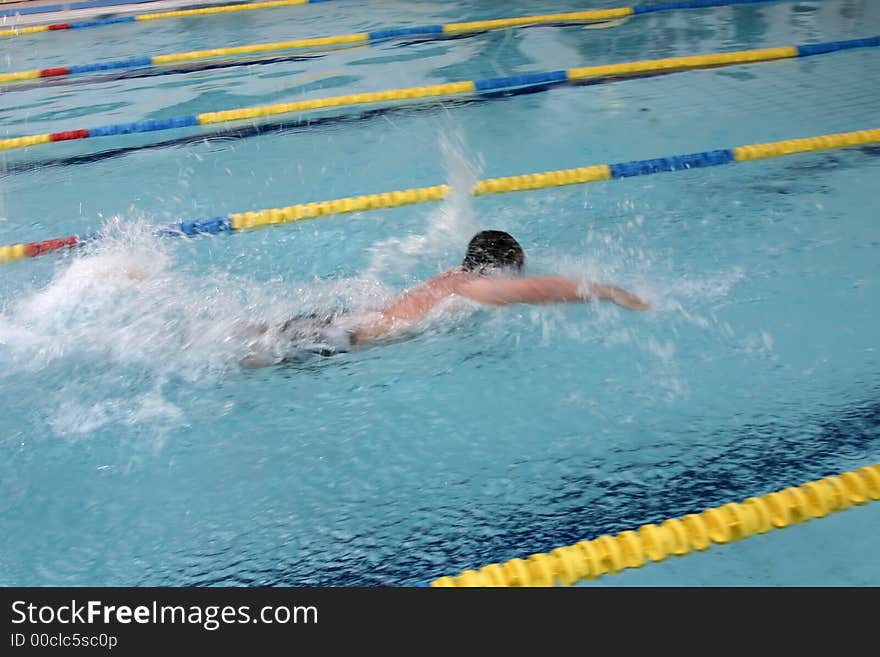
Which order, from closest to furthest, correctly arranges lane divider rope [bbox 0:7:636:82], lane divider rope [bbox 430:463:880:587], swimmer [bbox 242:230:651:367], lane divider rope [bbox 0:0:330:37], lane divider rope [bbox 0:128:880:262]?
lane divider rope [bbox 430:463:880:587] → swimmer [bbox 242:230:651:367] → lane divider rope [bbox 0:128:880:262] → lane divider rope [bbox 0:7:636:82] → lane divider rope [bbox 0:0:330:37]

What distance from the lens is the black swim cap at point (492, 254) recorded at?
299 cm

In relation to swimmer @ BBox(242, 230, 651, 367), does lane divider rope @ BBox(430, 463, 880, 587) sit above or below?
below

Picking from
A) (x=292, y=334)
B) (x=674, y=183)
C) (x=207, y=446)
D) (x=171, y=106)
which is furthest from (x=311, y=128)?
(x=207, y=446)

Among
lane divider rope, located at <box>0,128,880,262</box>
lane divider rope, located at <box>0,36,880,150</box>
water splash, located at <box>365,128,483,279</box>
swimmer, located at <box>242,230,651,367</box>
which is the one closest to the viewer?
swimmer, located at <box>242,230,651,367</box>

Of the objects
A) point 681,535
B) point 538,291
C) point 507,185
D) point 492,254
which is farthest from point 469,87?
point 681,535

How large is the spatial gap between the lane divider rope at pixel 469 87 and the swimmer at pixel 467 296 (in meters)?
2.82

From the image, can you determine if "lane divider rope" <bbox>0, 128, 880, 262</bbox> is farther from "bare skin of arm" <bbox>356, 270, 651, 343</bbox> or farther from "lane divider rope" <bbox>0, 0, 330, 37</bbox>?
"lane divider rope" <bbox>0, 0, 330, 37</bbox>

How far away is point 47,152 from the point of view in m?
5.18

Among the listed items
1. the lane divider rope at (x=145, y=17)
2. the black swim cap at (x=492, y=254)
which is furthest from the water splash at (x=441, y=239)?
the lane divider rope at (x=145, y=17)

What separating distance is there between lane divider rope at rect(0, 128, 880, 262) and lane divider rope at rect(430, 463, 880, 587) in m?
2.36

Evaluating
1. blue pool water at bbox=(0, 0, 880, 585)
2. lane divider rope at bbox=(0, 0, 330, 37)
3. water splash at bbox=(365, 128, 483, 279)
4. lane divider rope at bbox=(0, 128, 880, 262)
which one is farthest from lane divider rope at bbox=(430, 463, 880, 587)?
lane divider rope at bbox=(0, 0, 330, 37)

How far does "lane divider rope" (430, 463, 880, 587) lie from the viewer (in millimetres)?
1821

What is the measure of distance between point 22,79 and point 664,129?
518 cm

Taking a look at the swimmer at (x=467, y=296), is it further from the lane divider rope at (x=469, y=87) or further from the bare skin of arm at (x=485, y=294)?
the lane divider rope at (x=469, y=87)
